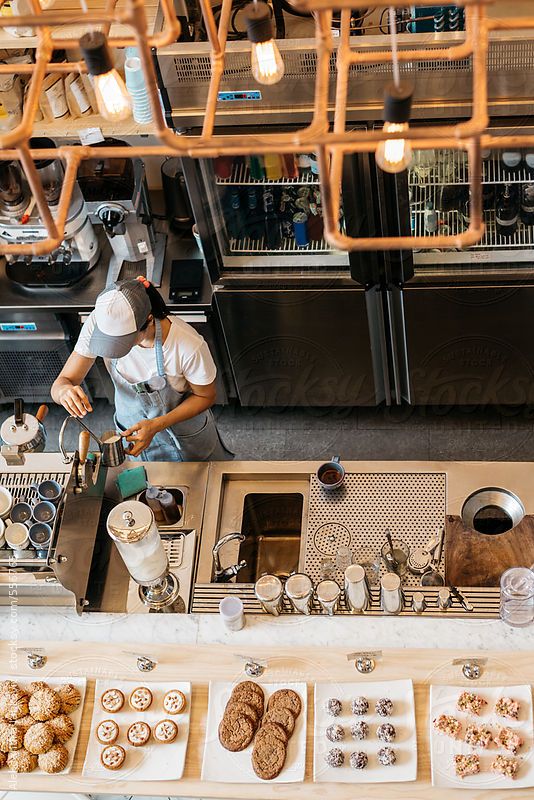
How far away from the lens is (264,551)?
131 inches

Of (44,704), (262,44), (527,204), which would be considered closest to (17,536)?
(44,704)

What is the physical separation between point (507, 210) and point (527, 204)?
9 cm

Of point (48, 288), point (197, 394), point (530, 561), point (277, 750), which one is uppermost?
point (48, 288)

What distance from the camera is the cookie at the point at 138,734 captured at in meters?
2.62

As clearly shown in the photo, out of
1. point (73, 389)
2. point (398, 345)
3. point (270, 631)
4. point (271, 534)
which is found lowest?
point (270, 631)

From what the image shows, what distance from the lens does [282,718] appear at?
259 cm

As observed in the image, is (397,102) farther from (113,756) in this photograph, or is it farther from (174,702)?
(113,756)

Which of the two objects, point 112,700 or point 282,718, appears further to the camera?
point 112,700

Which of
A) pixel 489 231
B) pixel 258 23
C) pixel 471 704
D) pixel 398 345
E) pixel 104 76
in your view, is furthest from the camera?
pixel 398 345

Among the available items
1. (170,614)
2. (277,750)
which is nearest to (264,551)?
(170,614)

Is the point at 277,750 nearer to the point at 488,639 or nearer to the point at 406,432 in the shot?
the point at 488,639

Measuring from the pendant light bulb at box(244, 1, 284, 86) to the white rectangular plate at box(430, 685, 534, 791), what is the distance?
175cm

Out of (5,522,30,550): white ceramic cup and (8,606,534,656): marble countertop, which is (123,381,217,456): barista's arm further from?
(8,606,534,656): marble countertop

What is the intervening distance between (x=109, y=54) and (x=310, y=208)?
7.78 ft
